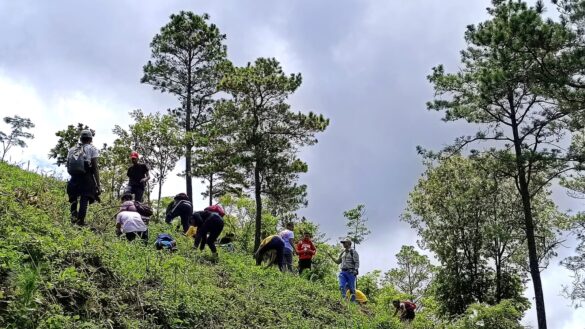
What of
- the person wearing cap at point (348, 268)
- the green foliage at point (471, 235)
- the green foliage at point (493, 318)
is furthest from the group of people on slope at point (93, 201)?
the green foliage at point (471, 235)

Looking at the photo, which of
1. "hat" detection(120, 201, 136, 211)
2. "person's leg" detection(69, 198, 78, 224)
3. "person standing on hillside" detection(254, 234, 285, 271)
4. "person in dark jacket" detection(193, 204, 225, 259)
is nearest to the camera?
"person's leg" detection(69, 198, 78, 224)

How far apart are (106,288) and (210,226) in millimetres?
5519

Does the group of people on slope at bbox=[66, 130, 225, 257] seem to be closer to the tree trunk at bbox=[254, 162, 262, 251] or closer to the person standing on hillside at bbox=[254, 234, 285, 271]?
the person standing on hillside at bbox=[254, 234, 285, 271]

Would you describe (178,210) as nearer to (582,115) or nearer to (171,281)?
(171,281)

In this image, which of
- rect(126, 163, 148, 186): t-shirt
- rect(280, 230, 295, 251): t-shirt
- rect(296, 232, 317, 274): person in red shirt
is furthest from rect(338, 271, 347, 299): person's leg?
rect(126, 163, 148, 186): t-shirt

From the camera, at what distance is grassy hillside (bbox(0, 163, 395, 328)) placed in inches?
196

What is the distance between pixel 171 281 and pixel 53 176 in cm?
918

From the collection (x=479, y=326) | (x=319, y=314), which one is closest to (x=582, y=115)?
(x=479, y=326)

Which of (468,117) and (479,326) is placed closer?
(479,326)

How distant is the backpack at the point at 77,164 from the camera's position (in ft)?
28.5

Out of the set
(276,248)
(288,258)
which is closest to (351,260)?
(288,258)

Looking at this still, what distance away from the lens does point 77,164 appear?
8695 millimetres

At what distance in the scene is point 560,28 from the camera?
14.9 metres

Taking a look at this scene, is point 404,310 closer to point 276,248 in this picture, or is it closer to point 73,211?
point 276,248
